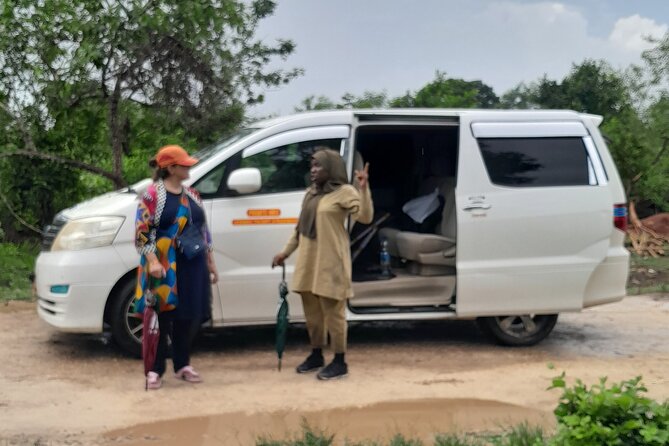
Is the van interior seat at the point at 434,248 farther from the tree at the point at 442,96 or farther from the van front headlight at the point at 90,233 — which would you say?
the tree at the point at 442,96

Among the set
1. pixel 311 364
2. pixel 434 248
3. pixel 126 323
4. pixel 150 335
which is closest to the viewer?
pixel 150 335

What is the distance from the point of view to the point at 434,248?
8.18m

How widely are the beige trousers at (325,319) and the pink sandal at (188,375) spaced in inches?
37.4

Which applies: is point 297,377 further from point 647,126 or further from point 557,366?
point 647,126

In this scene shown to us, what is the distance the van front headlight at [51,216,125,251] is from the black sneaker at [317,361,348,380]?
6.46 ft

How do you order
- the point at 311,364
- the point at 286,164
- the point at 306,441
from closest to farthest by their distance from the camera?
the point at 306,441 < the point at 311,364 < the point at 286,164

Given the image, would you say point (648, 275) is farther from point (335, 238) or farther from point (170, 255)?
point (170, 255)

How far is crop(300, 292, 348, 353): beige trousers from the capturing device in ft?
22.6

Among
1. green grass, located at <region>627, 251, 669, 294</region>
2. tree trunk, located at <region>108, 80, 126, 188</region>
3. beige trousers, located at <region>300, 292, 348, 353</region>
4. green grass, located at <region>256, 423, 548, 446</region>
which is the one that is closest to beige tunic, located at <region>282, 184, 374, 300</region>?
beige trousers, located at <region>300, 292, 348, 353</region>

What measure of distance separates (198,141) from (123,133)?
3.49 feet

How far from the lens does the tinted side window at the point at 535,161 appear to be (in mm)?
7945

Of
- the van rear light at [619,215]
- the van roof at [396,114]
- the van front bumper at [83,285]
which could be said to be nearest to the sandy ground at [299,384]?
the van front bumper at [83,285]

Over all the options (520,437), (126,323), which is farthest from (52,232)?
(520,437)

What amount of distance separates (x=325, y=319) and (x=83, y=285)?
6.31 feet
